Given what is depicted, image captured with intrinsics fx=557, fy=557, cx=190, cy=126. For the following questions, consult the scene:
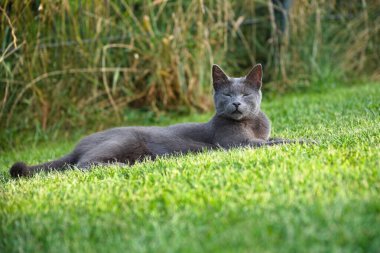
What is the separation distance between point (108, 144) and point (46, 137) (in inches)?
88.6

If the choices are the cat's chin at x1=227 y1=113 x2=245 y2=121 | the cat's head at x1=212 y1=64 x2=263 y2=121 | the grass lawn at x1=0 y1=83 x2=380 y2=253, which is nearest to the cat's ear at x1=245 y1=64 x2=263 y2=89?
the cat's head at x1=212 y1=64 x2=263 y2=121

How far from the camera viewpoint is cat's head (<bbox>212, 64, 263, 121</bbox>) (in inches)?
148

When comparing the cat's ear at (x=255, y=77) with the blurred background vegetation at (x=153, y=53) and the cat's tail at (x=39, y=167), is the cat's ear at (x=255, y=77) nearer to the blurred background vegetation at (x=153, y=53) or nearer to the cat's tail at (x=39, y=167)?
the cat's tail at (x=39, y=167)

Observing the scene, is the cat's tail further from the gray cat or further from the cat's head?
the cat's head

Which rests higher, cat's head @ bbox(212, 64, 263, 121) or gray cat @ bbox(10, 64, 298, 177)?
cat's head @ bbox(212, 64, 263, 121)

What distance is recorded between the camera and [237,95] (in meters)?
3.82

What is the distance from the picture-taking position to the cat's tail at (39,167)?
3.50 metres

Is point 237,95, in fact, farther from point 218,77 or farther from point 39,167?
point 39,167

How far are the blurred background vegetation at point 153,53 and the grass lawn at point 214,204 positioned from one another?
102 inches

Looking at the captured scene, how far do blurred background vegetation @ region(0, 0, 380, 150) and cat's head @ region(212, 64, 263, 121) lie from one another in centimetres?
158

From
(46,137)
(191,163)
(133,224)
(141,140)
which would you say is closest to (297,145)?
(191,163)

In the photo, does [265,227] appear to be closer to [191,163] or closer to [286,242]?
[286,242]

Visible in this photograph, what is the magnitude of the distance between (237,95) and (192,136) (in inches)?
16.4

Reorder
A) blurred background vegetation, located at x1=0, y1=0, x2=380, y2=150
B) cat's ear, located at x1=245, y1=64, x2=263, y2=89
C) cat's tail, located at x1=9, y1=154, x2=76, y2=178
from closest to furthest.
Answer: cat's tail, located at x1=9, y1=154, x2=76, y2=178, cat's ear, located at x1=245, y1=64, x2=263, y2=89, blurred background vegetation, located at x1=0, y1=0, x2=380, y2=150
